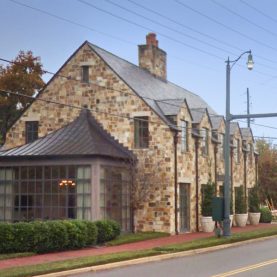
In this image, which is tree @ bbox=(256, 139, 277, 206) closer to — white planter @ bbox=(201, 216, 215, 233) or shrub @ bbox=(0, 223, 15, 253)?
white planter @ bbox=(201, 216, 215, 233)

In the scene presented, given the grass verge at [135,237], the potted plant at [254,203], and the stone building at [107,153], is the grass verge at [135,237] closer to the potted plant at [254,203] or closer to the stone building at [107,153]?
the stone building at [107,153]

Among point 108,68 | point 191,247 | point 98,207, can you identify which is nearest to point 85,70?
point 108,68

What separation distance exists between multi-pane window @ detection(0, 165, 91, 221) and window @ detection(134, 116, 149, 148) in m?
4.91

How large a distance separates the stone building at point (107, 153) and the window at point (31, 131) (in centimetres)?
5

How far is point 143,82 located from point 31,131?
264 inches

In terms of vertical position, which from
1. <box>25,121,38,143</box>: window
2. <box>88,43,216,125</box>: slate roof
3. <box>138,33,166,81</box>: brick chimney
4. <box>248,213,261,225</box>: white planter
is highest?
<box>138,33,166,81</box>: brick chimney

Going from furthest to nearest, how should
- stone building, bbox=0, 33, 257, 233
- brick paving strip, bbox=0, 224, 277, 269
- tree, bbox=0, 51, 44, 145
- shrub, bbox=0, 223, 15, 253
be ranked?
tree, bbox=0, 51, 44, 145 < stone building, bbox=0, 33, 257, 233 < shrub, bbox=0, 223, 15, 253 < brick paving strip, bbox=0, 224, 277, 269

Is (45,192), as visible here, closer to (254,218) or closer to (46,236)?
(46,236)

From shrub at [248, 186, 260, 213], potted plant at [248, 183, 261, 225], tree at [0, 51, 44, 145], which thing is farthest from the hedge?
tree at [0, 51, 44, 145]

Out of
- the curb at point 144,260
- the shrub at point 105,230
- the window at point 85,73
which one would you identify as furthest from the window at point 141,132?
the curb at point 144,260

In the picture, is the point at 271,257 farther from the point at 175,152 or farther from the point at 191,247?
the point at 175,152

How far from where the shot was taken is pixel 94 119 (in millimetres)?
32281

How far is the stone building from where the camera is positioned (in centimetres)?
2794

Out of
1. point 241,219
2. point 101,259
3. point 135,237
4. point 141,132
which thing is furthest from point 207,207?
point 101,259
